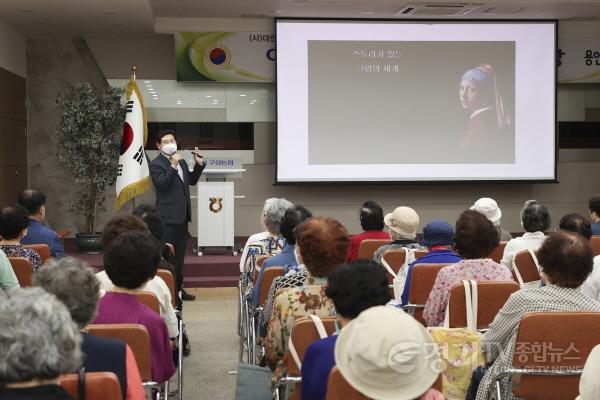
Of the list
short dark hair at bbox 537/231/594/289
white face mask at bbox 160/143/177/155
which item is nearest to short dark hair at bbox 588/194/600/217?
short dark hair at bbox 537/231/594/289

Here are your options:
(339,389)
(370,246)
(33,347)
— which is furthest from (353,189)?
(33,347)

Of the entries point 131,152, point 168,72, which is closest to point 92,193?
point 131,152

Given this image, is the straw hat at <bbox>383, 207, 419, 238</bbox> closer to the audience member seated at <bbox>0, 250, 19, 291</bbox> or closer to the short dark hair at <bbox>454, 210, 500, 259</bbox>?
the short dark hair at <bbox>454, 210, 500, 259</bbox>

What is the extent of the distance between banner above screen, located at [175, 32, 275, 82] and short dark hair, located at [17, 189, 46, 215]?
5.21 metres

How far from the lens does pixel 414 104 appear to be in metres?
11.2

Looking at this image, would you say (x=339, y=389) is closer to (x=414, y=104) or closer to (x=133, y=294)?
(x=133, y=294)

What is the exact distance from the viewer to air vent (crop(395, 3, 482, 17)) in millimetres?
10195

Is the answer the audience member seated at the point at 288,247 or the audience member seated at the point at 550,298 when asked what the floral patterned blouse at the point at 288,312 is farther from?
the audience member seated at the point at 288,247

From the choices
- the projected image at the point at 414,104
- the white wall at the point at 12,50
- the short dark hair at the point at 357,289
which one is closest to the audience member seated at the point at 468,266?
the short dark hair at the point at 357,289

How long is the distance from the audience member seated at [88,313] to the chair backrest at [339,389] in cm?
59

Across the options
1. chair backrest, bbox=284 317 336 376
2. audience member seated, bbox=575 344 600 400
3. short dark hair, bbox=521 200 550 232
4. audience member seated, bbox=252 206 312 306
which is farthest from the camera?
short dark hair, bbox=521 200 550 232

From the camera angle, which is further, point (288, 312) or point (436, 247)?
point (436, 247)

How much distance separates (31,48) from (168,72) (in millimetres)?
1792

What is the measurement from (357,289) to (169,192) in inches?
207
